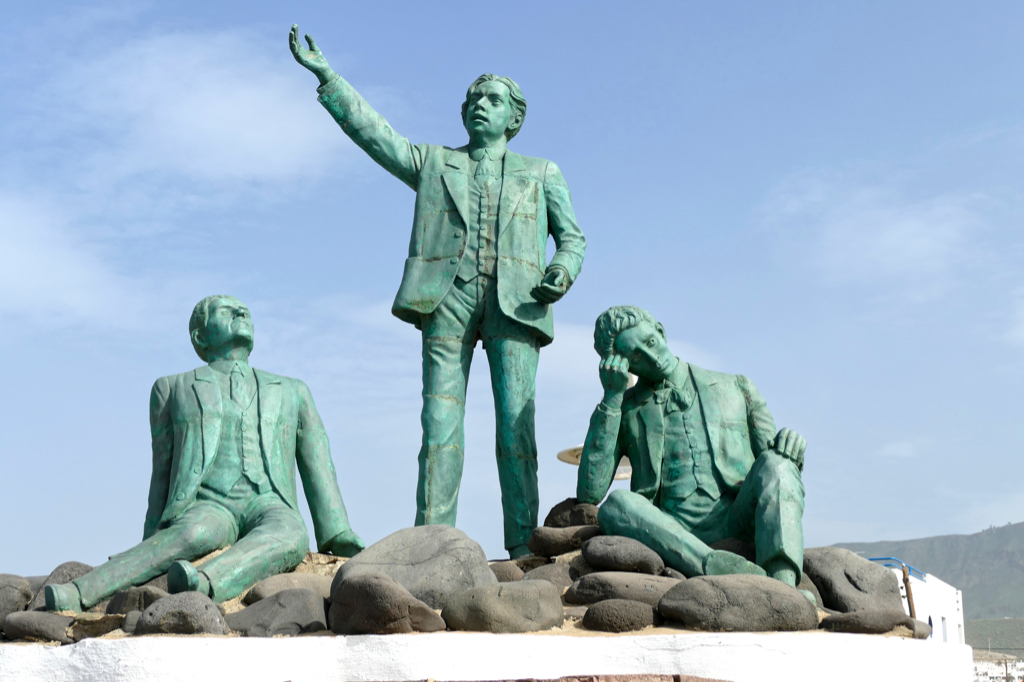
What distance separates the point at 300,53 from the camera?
7707 millimetres

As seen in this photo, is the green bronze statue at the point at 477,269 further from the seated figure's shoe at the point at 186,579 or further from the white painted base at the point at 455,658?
the white painted base at the point at 455,658

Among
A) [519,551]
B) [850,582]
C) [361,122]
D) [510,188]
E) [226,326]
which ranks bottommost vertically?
[850,582]

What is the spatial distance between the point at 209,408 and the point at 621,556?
91.0 inches

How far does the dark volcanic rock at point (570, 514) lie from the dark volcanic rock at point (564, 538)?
9cm

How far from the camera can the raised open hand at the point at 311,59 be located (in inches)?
303

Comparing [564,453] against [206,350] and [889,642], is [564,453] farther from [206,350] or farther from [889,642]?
[889,642]

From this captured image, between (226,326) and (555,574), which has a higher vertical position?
(226,326)

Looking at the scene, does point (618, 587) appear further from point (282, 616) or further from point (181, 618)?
point (181, 618)

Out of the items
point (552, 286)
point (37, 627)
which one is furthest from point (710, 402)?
point (37, 627)

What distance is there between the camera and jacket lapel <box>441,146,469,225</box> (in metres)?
7.79

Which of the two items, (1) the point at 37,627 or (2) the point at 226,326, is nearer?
(1) the point at 37,627

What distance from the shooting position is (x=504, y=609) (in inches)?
203

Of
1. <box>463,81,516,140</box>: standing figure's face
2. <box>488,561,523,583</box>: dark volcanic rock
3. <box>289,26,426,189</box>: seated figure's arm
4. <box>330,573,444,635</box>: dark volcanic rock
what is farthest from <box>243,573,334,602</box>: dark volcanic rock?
<box>463,81,516,140</box>: standing figure's face

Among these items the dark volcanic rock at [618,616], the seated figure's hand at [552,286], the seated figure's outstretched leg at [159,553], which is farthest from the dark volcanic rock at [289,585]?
the seated figure's hand at [552,286]
